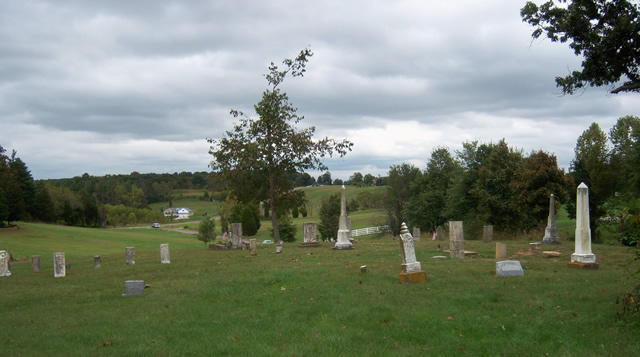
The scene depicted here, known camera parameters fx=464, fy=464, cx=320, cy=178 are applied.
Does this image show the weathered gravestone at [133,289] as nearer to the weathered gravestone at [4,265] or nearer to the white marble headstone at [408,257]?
the white marble headstone at [408,257]

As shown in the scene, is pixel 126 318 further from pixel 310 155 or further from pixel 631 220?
pixel 310 155

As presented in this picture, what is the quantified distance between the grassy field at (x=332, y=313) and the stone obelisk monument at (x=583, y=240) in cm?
40

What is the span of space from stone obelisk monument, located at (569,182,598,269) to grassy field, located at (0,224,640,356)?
400 millimetres

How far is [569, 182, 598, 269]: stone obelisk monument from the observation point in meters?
13.5

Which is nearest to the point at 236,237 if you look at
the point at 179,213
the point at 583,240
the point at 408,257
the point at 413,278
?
the point at 408,257

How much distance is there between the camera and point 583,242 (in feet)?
44.7

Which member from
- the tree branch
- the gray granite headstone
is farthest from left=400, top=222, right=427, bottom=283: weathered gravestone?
the gray granite headstone

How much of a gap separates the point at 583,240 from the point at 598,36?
5.76 meters

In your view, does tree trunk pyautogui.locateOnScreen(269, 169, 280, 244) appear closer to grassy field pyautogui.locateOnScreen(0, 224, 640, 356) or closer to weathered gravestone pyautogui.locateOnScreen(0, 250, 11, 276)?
grassy field pyautogui.locateOnScreen(0, 224, 640, 356)

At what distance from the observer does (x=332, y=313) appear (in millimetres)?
9289

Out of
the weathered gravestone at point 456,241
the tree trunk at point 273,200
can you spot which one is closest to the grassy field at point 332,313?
the weathered gravestone at point 456,241

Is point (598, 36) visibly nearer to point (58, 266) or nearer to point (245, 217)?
point (58, 266)

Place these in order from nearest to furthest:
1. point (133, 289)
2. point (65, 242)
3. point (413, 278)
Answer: point (413, 278) < point (133, 289) < point (65, 242)

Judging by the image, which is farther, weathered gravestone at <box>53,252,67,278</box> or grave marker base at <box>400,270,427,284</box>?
weathered gravestone at <box>53,252,67,278</box>
